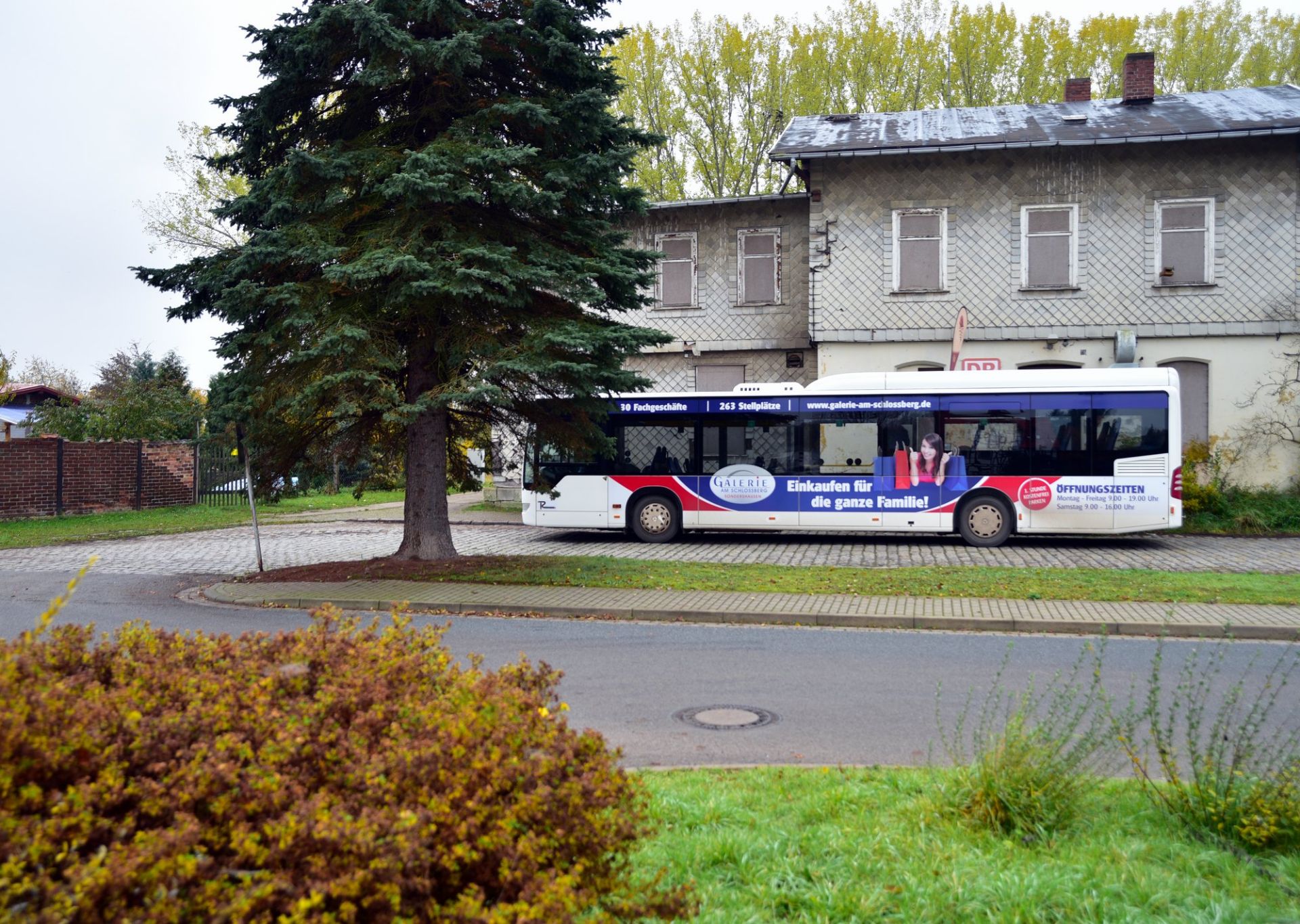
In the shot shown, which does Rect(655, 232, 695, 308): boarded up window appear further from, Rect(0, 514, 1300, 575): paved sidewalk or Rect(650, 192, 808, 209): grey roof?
Rect(0, 514, 1300, 575): paved sidewalk

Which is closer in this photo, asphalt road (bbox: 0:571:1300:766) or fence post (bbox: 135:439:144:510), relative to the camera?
asphalt road (bbox: 0:571:1300:766)

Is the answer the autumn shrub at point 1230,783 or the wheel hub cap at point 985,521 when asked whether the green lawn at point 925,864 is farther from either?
the wheel hub cap at point 985,521

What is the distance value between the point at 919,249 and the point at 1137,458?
27.4ft

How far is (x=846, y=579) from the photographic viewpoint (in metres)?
13.9

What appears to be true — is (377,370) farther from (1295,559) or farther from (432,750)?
(1295,559)

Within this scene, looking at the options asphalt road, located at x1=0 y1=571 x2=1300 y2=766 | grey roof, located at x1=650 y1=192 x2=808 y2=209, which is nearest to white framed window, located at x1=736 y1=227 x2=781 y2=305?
grey roof, located at x1=650 y1=192 x2=808 y2=209

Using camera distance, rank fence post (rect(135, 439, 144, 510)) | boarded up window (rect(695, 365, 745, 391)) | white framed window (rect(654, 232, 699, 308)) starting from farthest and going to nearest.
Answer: fence post (rect(135, 439, 144, 510)), white framed window (rect(654, 232, 699, 308)), boarded up window (rect(695, 365, 745, 391))

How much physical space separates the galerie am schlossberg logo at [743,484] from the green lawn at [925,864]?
14621mm

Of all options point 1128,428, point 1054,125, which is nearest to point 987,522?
point 1128,428

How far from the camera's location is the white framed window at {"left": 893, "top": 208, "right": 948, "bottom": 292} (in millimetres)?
24312

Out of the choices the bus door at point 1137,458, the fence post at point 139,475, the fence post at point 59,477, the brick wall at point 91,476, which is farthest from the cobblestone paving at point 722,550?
the fence post at point 139,475

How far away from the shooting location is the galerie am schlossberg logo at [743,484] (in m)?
19.7

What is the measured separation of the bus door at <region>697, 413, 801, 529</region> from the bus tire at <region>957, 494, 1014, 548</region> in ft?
10.2

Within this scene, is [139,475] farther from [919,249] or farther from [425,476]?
[919,249]
